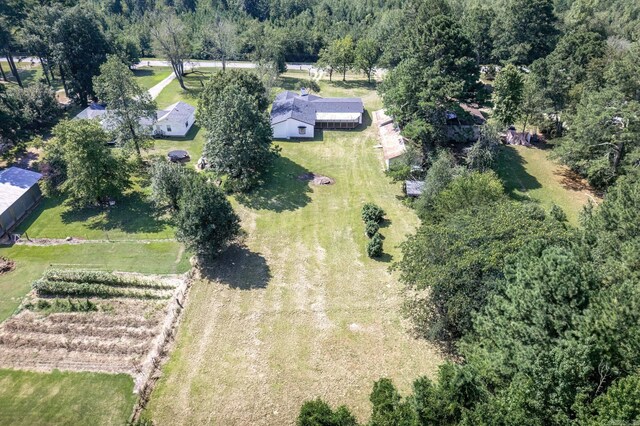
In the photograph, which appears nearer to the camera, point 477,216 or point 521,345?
point 521,345

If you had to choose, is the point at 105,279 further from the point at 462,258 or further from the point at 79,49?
the point at 79,49

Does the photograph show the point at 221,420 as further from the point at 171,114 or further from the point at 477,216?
the point at 171,114

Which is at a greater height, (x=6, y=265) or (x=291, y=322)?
(x=291, y=322)

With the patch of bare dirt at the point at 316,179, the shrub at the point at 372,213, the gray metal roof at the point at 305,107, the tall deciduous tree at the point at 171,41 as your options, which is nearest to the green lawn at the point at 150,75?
the tall deciduous tree at the point at 171,41

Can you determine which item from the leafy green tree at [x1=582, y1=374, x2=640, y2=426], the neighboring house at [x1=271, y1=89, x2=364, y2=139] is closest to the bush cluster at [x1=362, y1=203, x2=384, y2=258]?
the neighboring house at [x1=271, y1=89, x2=364, y2=139]

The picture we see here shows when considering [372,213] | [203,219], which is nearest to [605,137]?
[372,213]

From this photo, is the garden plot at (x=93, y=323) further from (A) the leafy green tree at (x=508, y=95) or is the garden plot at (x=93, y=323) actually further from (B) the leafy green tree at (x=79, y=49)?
(A) the leafy green tree at (x=508, y=95)

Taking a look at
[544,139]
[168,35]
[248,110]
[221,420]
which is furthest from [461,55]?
[168,35]
